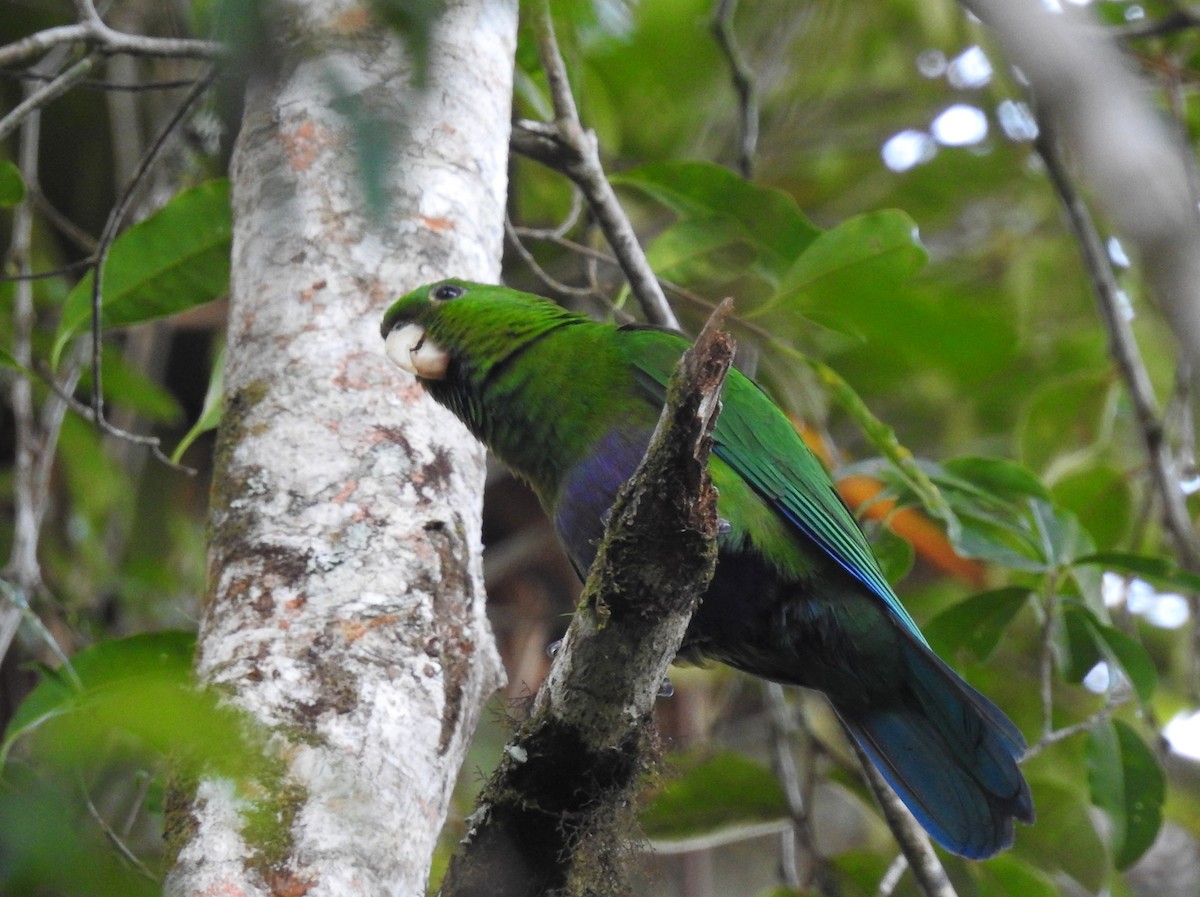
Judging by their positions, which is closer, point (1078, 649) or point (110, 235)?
point (110, 235)

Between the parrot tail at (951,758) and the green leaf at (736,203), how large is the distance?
4.11 feet

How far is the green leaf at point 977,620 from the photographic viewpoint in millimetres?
3215

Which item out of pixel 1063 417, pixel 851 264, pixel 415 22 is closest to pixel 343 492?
pixel 415 22

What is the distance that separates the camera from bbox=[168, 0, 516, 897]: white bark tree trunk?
181cm

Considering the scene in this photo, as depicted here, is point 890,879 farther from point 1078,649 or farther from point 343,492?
point 343,492

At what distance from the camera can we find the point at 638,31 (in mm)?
4711

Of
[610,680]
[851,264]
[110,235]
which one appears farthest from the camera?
[851,264]

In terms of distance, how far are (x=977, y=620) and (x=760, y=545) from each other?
100cm

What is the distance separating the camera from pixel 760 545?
2.53 metres

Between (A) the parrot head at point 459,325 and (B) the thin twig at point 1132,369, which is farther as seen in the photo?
(B) the thin twig at point 1132,369

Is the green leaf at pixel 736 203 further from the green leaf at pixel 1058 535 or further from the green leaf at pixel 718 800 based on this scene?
the green leaf at pixel 718 800

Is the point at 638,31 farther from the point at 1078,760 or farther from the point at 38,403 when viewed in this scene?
the point at 1078,760

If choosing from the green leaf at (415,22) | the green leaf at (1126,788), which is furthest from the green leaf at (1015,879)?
the green leaf at (415,22)

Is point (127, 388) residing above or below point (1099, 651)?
above
